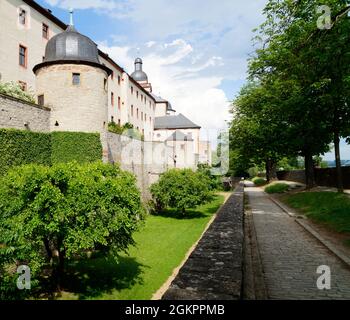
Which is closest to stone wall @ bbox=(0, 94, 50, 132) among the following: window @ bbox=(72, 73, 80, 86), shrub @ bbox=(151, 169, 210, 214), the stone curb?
window @ bbox=(72, 73, 80, 86)

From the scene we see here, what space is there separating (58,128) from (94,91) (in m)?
3.59

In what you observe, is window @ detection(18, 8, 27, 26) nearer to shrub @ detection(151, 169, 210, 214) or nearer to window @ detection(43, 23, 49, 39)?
window @ detection(43, 23, 49, 39)

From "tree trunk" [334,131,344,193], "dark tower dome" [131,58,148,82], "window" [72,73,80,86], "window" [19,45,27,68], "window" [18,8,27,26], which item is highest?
"dark tower dome" [131,58,148,82]

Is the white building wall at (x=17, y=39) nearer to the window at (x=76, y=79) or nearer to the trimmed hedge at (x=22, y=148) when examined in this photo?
the window at (x=76, y=79)

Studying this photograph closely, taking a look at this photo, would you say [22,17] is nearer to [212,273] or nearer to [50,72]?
[50,72]

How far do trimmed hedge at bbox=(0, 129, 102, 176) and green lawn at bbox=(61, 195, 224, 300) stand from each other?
612cm

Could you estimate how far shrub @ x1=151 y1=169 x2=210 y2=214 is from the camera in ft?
83.5

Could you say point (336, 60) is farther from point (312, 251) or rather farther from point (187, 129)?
point (187, 129)

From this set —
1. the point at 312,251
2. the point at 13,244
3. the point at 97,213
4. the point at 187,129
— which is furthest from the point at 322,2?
the point at 187,129

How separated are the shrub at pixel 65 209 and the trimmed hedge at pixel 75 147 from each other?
847cm

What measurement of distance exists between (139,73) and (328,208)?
64.9 meters

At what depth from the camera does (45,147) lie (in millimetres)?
17688

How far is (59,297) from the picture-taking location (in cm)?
990

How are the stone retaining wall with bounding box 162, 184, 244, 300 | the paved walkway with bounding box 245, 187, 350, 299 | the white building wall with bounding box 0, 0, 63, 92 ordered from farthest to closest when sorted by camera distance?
the white building wall with bounding box 0, 0, 63, 92 → the paved walkway with bounding box 245, 187, 350, 299 → the stone retaining wall with bounding box 162, 184, 244, 300
